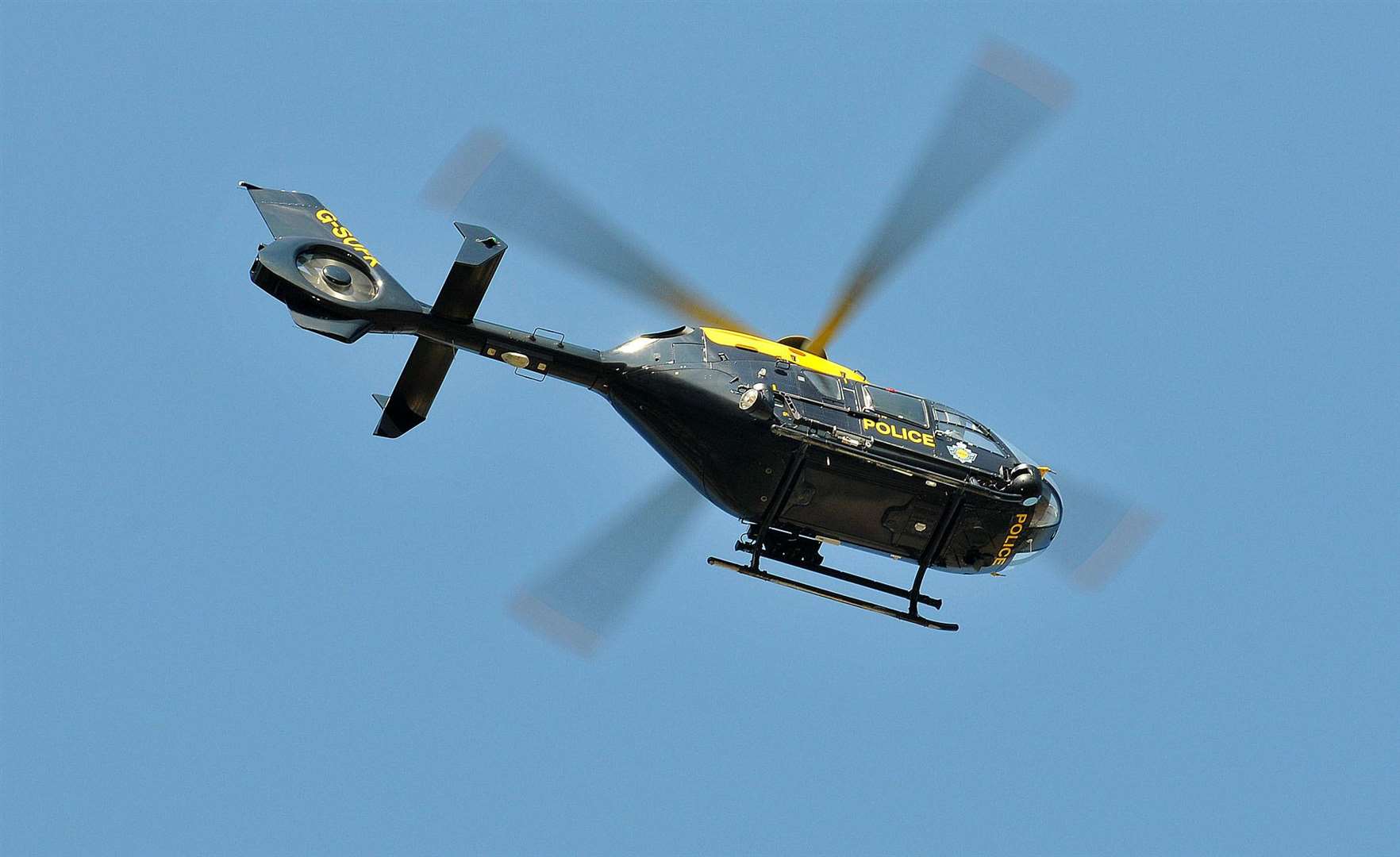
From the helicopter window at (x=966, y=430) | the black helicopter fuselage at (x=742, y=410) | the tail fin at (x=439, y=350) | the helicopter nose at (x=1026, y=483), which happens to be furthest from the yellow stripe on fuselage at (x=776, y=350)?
the tail fin at (x=439, y=350)

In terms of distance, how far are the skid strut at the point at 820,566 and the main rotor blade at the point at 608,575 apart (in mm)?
1051

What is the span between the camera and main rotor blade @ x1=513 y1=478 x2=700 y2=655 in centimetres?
2475

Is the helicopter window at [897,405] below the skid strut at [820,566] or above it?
above

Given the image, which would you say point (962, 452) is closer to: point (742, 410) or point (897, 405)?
point (897, 405)

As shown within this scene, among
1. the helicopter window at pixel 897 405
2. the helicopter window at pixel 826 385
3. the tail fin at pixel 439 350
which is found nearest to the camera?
the tail fin at pixel 439 350

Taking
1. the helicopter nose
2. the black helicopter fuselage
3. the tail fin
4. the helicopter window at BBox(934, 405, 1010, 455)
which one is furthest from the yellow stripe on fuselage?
the tail fin

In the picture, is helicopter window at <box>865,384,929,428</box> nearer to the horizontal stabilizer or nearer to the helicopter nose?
the helicopter nose

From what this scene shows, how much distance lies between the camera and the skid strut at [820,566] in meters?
24.4

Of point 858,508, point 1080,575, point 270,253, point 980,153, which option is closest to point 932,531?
point 858,508

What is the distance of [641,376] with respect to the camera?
79.4ft

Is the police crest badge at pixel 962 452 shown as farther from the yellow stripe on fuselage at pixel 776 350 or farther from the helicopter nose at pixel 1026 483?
the yellow stripe on fuselage at pixel 776 350

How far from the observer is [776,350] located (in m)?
24.9

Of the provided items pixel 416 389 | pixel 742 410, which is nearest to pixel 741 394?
pixel 742 410

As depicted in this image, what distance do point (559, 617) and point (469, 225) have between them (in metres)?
4.94
